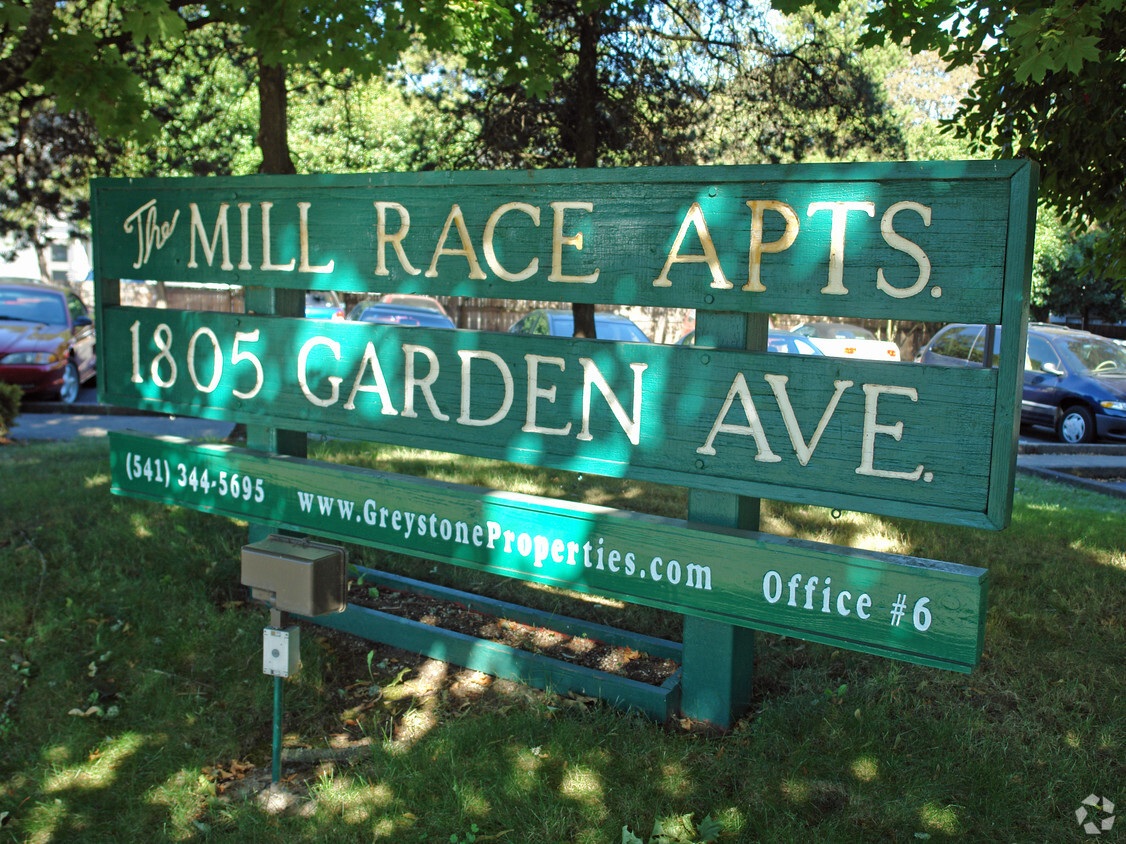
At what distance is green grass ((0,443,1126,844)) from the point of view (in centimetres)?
314

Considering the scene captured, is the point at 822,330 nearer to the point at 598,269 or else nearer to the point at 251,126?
the point at 251,126

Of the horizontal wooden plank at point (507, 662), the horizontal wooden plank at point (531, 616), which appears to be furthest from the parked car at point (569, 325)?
the horizontal wooden plank at point (507, 662)

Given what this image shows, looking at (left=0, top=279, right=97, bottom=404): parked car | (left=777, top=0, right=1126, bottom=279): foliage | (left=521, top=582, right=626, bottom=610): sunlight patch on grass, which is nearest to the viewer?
(left=777, top=0, right=1126, bottom=279): foliage

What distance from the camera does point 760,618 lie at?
3.04 metres

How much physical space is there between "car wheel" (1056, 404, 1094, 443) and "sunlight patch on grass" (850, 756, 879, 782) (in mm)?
11629

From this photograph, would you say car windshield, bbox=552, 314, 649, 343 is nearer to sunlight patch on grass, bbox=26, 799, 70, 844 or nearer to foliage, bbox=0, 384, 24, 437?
foliage, bbox=0, 384, 24, 437

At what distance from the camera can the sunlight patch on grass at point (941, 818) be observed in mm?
2958

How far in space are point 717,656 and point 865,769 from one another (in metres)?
0.64

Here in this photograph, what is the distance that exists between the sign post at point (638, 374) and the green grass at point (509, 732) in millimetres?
474

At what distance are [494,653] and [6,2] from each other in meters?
4.27

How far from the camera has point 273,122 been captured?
24.6 ft

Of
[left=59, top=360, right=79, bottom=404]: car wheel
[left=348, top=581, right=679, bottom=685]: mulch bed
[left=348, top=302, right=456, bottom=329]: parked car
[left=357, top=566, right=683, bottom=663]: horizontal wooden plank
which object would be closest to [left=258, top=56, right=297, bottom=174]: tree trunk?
[left=357, top=566, right=683, bottom=663]: horizontal wooden plank

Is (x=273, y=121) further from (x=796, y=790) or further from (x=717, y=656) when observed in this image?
(x=796, y=790)

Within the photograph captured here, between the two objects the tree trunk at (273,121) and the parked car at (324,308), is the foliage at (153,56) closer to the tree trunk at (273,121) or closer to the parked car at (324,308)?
the tree trunk at (273,121)
